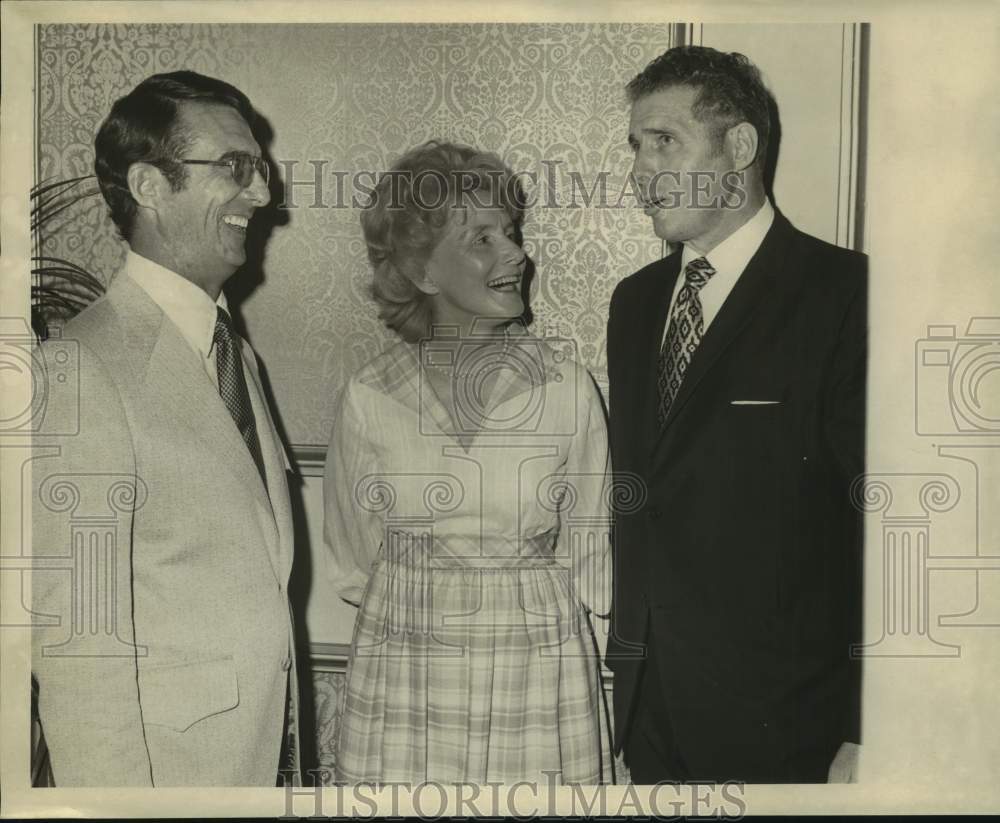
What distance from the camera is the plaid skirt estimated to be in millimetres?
2322

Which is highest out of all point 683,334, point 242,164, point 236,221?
point 242,164

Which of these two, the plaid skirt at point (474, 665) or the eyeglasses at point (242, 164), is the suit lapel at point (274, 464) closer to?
the plaid skirt at point (474, 665)

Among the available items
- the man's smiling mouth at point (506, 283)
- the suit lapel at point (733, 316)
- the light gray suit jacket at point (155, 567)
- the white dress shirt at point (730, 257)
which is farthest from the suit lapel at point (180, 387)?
the white dress shirt at point (730, 257)

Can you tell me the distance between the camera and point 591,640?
2.37 meters

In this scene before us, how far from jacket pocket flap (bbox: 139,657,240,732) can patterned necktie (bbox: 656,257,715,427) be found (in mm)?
1084

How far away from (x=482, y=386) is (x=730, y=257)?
0.60 meters

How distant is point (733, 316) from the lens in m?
2.27

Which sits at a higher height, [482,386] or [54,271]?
[54,271]

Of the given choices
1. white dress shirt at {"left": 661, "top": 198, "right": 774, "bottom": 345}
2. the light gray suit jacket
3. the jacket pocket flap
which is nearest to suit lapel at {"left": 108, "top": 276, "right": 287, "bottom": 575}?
the light gray suit jacket

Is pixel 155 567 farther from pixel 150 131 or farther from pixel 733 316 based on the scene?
pixel 733 316

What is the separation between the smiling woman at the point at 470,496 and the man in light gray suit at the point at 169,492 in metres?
0.24

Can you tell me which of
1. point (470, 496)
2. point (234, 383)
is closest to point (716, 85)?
point (470, 496)

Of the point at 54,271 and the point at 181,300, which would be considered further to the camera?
the point at 54,271

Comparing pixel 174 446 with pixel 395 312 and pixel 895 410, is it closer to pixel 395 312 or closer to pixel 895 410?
pixel 395 312
